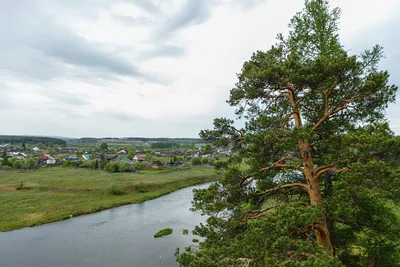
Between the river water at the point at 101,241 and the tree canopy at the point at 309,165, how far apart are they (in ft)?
41.9

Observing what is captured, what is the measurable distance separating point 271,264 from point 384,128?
4591 millimetres

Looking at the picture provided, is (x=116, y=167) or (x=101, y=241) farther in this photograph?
(x=116, y=167)

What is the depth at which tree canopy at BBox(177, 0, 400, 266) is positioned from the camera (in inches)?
229

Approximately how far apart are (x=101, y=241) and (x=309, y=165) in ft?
66.7

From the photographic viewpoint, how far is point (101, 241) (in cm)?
2195

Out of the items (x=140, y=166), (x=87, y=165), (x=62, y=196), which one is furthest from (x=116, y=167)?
(x=62, y=196)

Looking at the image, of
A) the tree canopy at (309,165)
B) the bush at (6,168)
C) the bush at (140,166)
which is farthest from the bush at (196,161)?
the tree canopy at (309,165)

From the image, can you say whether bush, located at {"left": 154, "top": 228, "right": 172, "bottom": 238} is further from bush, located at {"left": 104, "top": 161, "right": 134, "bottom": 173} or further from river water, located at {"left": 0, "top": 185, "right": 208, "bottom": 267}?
bush, located at {"left": 104, "top": 161, "right": 134, "bottom": 173}

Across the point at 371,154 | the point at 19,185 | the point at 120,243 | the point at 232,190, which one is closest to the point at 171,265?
the point at 120,243

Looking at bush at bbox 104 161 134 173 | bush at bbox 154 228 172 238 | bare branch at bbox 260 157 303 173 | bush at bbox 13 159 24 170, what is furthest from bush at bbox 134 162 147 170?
bare branch at bbox 260 157 303 173

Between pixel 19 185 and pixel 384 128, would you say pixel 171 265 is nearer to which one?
pixel 384 128

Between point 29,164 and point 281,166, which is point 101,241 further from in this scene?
point 29,164

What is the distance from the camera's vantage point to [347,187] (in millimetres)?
6434

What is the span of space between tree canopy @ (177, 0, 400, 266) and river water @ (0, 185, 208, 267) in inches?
503
